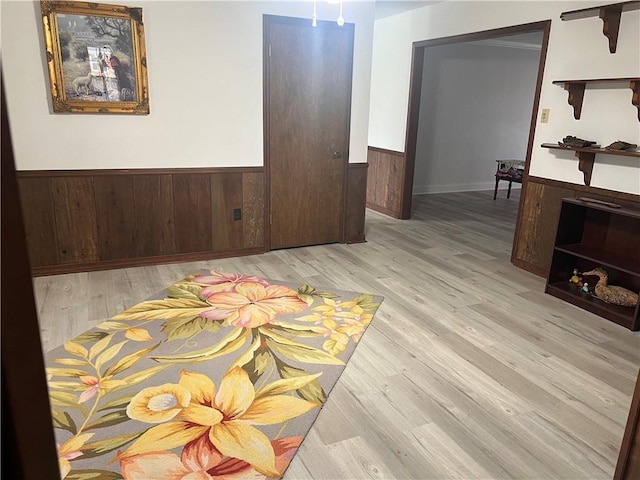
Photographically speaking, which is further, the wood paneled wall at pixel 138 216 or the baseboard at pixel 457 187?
the baseboard at pixel 457 187

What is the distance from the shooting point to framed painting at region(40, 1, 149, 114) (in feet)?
11.1

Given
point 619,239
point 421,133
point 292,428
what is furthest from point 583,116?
point 421,133

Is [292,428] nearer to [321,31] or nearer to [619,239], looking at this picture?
[619,239]

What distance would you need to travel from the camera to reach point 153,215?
402 centimetres

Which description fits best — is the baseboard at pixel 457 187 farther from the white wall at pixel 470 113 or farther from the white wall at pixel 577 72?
the white wall at pixel 577 72

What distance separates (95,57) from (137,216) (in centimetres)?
126

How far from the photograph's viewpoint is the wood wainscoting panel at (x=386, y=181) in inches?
235

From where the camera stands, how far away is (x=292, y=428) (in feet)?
6.89

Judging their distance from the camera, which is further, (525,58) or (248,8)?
(525,58)

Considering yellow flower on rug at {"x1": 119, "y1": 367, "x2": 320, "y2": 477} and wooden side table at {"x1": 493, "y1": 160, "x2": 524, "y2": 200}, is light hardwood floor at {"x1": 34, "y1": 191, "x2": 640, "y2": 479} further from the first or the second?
wooden side table at {"x1": 493, "y1": 160, "x2": 524, "y2": 200}

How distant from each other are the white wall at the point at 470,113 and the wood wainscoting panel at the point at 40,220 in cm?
533

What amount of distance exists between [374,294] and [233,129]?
6.21 ft

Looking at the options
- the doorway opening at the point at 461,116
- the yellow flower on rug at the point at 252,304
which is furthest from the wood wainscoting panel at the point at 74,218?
the doorway opening at the point at 461,116

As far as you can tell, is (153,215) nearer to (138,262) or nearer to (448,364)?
(138,262)
